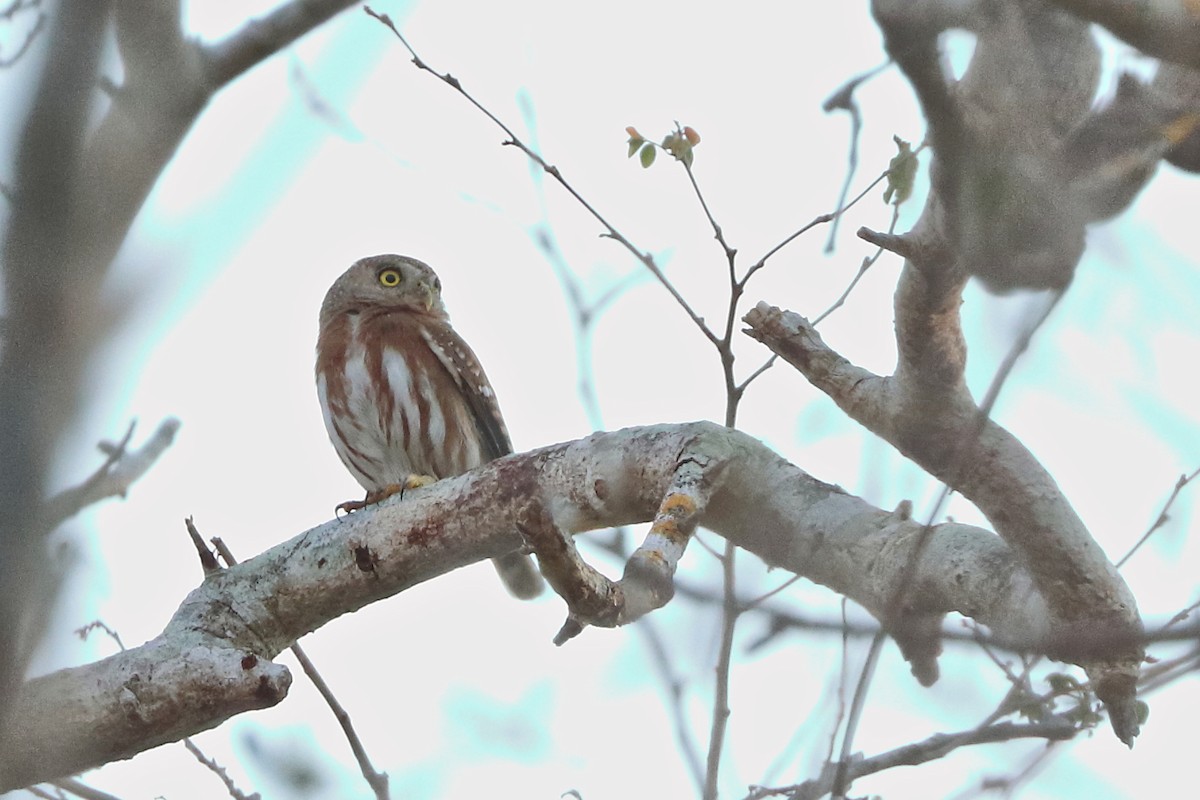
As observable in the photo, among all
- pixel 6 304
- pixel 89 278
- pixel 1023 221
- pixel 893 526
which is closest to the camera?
pixel 6 304

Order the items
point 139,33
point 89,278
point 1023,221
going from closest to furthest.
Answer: point 89,278 → point 139,33 → point 1023,221

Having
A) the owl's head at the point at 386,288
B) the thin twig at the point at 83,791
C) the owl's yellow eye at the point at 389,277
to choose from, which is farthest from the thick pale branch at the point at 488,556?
the owl's yellow eye at the point at 389,277

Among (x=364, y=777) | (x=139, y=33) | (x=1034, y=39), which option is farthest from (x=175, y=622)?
(x=1034, y=39)

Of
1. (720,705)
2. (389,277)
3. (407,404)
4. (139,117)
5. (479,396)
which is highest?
(389,277)

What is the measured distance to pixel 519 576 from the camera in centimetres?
649

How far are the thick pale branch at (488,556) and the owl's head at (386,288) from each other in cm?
344

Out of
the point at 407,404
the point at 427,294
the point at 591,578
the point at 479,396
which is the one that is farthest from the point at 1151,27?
the point at 427,294

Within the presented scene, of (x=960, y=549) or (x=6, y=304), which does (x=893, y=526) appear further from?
(x=6, y=304)

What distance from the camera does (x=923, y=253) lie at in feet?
11.7

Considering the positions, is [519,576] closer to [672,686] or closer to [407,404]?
[407,404]

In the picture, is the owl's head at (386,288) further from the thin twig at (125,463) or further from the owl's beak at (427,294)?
the thin twig at (125,463)

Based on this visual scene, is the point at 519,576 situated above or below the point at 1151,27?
above

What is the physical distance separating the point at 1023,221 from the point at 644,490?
189cm

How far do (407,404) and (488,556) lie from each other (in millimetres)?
2520
